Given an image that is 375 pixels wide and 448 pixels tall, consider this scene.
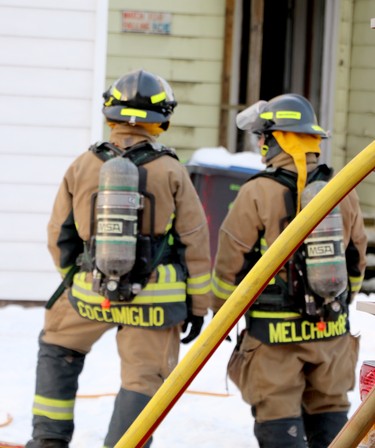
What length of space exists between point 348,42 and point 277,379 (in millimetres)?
6877

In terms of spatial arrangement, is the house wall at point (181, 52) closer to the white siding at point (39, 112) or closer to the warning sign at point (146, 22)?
the warning sign at point (146, 22)

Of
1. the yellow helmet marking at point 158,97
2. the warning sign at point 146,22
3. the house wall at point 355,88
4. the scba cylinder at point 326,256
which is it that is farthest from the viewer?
the house wall at point 355,88

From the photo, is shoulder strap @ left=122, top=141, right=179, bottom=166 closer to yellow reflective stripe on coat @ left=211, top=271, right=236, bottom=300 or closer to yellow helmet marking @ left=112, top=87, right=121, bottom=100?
yellow helmet marking @ left=112, top=87, right=121, bottom=100

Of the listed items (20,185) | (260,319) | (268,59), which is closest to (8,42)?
(20,185)

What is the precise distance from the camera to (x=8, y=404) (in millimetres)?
6375

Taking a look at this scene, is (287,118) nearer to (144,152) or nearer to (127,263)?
(144,152)

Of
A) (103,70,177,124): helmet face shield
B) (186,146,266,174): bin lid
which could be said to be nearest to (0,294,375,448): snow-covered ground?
(103,70,177,124): helmet face shield

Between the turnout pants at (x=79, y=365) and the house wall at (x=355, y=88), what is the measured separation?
6092 mm

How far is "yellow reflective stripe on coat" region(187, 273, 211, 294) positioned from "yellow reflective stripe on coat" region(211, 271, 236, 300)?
0.03 m

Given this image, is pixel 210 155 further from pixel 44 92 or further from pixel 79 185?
pixel 79 185

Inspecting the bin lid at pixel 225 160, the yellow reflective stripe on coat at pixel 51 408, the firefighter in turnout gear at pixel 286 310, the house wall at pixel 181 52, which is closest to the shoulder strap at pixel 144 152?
the firefighter in turnout gear at pixel 286 310

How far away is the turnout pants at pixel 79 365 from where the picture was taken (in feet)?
16.0

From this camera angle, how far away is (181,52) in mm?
10562

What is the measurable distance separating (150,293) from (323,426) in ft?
3.03
